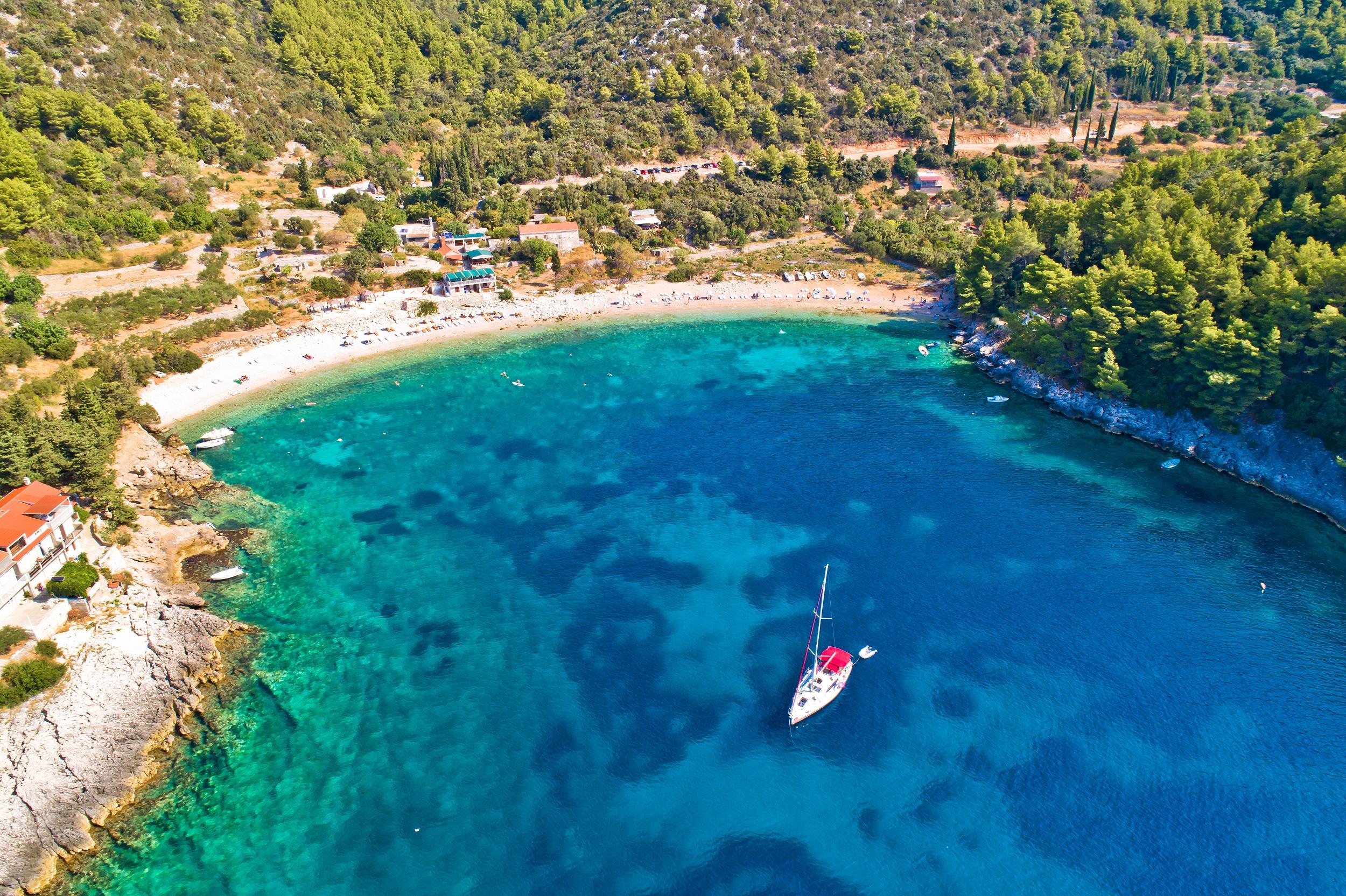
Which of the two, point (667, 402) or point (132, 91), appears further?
point (132, 91)

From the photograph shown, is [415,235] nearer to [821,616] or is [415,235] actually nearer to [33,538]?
[33,538]

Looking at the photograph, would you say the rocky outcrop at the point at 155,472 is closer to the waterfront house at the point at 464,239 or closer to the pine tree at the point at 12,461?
the pine tree at the point at 12,461

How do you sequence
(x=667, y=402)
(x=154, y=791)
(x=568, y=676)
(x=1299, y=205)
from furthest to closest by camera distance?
(x=667, y=402) < (x=1299, y=205) < (x=568, y=676) < (x=154, y=791)

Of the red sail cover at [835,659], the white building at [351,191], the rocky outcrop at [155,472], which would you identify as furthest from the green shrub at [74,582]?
the white building at [351,191]

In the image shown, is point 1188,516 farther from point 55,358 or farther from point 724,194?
point 55,358

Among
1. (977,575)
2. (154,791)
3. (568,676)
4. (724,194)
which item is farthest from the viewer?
(724,194)

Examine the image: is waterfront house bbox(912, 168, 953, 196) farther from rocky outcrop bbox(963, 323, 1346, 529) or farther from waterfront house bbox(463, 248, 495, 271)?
waterfront house bbox(463, 248, 495, 271)

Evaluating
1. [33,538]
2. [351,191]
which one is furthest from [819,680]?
[351,191]

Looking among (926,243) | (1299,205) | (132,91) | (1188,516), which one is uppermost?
(132,91)

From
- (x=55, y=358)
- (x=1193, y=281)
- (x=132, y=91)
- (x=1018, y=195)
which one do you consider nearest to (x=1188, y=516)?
(x=1193, y=281)
